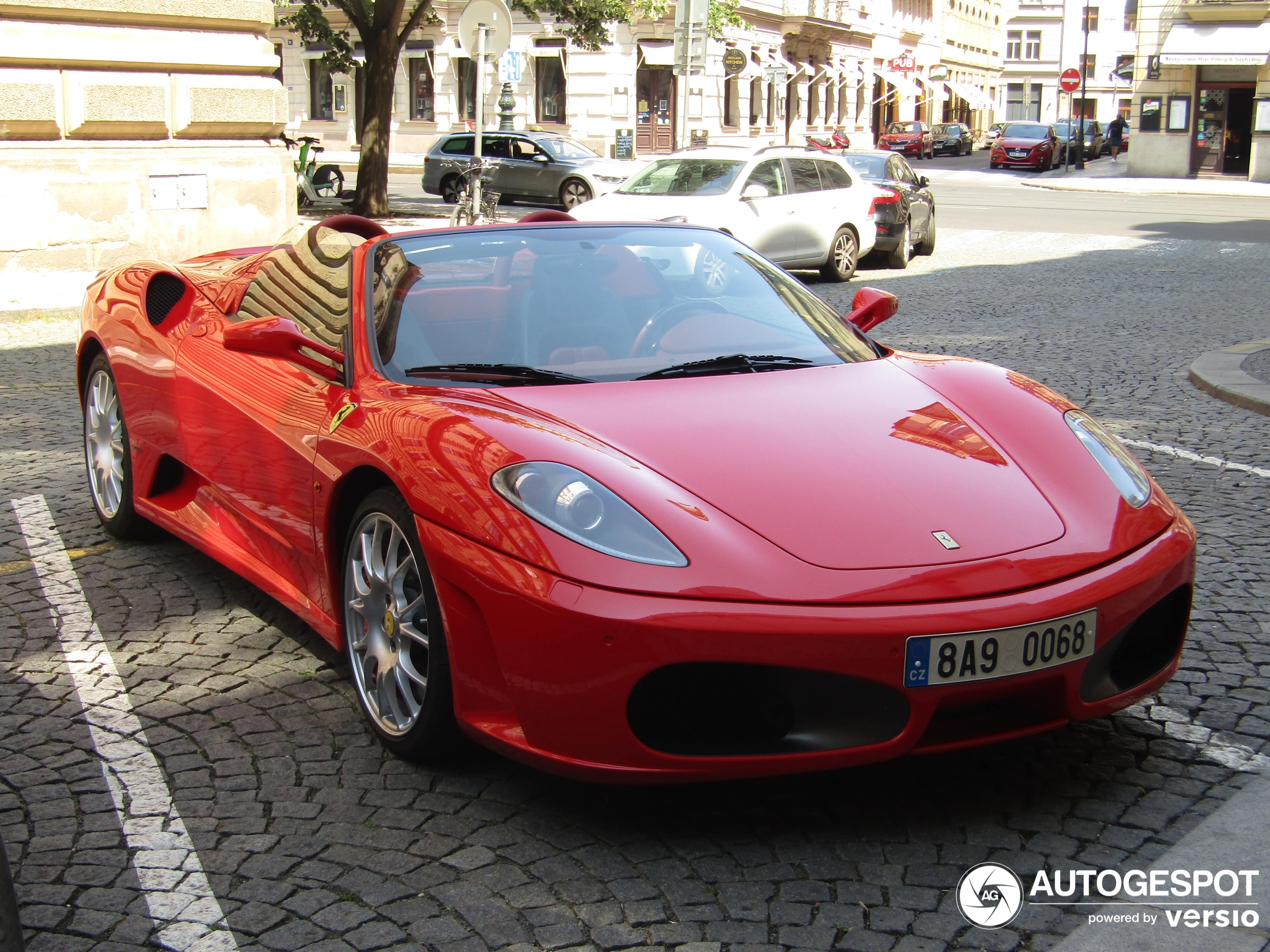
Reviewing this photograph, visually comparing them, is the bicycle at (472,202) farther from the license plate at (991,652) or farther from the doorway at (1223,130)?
the doorway at (1223,130)

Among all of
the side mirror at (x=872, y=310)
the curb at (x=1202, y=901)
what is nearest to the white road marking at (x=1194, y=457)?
the side mirror at (x=872, y=310)

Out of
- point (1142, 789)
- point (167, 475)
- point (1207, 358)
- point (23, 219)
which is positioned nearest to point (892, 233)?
point (1207, 358)

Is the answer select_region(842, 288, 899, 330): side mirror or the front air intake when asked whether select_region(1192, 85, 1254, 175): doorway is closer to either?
select_region(842, 288, 899, 330): side mirror

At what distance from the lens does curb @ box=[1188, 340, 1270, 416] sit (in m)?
7.76

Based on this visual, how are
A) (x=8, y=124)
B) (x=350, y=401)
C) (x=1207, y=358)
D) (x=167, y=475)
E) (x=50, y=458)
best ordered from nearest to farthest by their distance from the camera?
(x=350, y=401) → (x=167, y=475) → (x=50, y=458) → (x=1207, y=358) → (x=8, y=124)

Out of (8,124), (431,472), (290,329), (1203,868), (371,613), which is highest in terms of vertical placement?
(8,124)

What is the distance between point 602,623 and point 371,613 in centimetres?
90

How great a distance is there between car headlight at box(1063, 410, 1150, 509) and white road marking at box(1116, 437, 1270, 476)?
2.68 metres

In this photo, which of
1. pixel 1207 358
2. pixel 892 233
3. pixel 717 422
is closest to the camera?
pixel 717 422

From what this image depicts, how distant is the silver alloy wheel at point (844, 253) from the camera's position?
15.1 metres

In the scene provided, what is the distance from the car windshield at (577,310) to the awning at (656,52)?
40489 mm

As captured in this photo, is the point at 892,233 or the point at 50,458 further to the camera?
the point at 892,233

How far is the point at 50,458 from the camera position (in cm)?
650

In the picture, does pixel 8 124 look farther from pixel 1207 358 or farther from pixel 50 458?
pixel 1207 358
